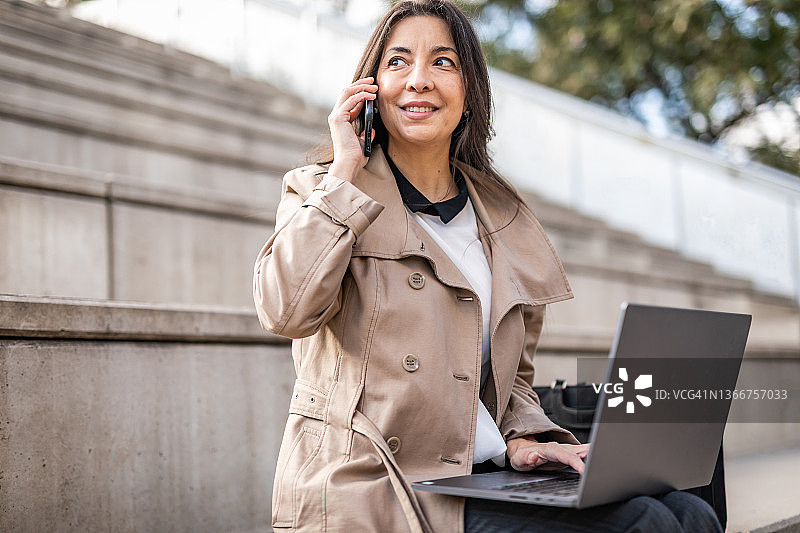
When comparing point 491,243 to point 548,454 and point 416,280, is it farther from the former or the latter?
point 548,454

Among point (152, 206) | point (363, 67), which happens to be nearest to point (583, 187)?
Answer: point (152, 206)

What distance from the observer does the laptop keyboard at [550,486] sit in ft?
5.28

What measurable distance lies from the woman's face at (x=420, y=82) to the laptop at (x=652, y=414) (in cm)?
87

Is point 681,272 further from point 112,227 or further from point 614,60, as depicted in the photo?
point 614,60

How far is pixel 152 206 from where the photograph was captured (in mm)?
3621

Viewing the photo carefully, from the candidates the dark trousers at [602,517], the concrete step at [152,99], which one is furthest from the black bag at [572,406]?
the concrete step at [152,99]

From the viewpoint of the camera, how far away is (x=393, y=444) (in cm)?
186

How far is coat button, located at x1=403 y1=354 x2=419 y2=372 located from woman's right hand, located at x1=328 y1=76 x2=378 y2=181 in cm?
43

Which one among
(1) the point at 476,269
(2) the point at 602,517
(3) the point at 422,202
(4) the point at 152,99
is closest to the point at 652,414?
(2) the point at 602,517

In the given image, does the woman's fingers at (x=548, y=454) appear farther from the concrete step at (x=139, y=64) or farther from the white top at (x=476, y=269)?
the concrete step at (x=139, y=64)

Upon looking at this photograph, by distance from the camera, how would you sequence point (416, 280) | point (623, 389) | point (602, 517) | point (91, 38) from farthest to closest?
point (91, 38) < point (416, 280) < point (602, 517) < point (623, 389)

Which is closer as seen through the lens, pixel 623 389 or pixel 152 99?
pixel 623 389

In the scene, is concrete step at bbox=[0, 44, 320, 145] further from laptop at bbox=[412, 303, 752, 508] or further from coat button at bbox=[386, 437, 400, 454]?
laptop at bbox=[412, 303, 752, 508]

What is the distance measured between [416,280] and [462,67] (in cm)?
61
